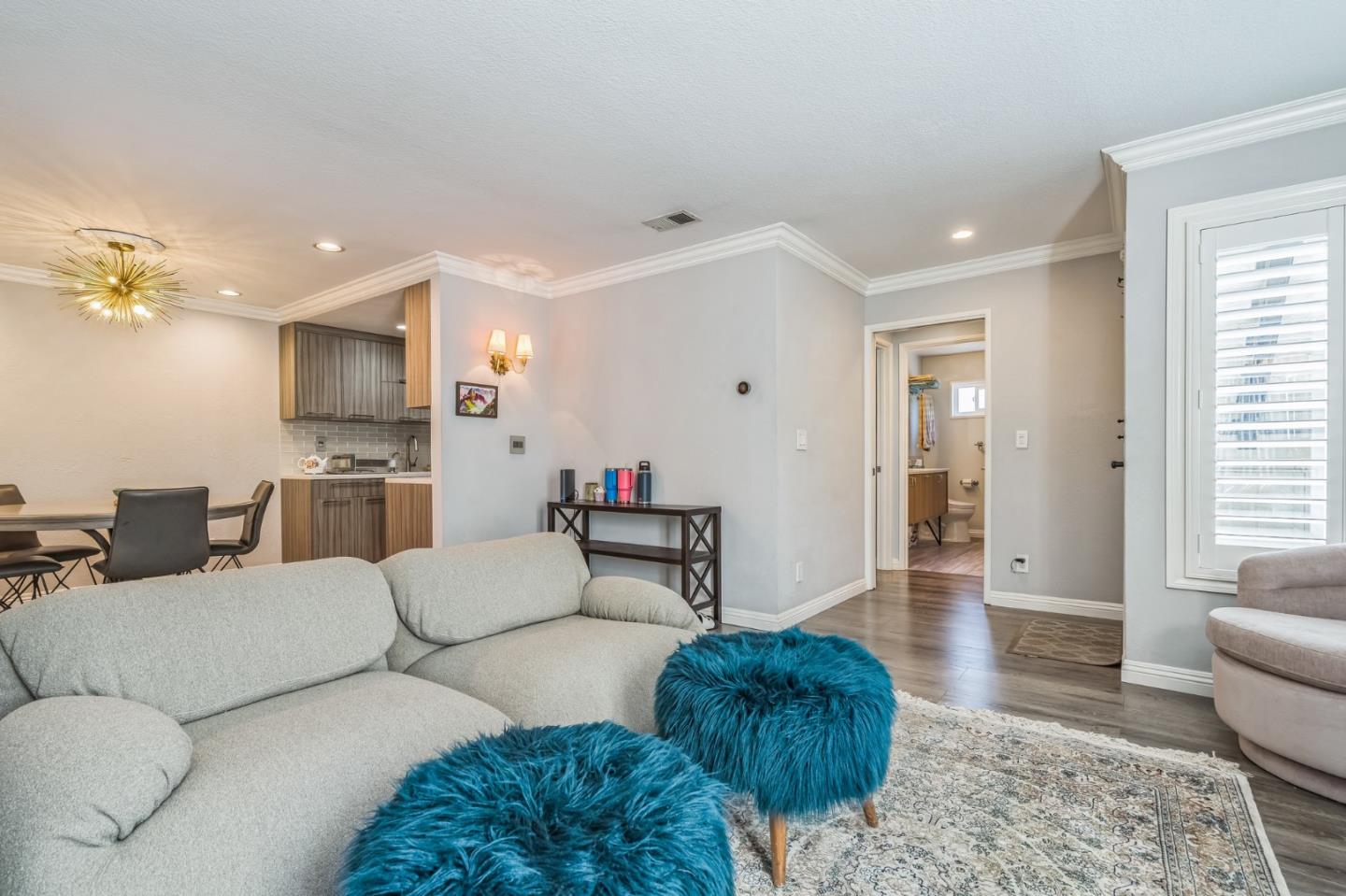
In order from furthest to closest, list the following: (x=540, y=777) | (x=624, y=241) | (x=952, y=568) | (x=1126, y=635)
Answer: (x=952, y=568), (x=624, y=241), (x=1126, y=635), (x=540, y=777)

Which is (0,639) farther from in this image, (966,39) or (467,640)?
(966,39)

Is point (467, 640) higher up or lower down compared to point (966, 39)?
lower down

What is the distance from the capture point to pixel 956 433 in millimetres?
8680

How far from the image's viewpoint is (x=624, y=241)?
13.9ft

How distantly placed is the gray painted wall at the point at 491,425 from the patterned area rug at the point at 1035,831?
3257mm

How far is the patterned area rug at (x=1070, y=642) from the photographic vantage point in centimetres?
342

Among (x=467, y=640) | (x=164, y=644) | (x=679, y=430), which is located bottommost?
(x=467, y=640)

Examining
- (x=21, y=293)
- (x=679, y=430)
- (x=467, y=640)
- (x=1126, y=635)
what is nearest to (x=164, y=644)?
(x=467, y=640)

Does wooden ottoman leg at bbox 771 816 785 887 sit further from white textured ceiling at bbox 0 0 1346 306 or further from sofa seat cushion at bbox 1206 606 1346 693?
white textured ceiling at bbox 0 0 1346 306

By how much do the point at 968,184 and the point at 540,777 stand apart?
3.46m

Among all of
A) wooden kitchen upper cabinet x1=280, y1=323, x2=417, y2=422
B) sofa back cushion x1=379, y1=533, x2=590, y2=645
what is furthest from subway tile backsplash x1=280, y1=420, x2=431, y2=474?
sofa back cushion x1=379, y1=533, x2=590, y2=645

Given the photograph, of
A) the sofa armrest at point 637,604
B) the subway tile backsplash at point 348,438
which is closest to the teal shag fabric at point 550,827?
the sofa armrest at point 637,604

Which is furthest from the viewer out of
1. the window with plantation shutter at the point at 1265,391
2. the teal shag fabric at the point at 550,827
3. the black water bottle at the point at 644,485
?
the black water bottle at the point at 644,485

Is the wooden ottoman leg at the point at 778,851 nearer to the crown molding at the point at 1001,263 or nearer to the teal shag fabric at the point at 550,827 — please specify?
the teal shag fabric at the point at 550,827
